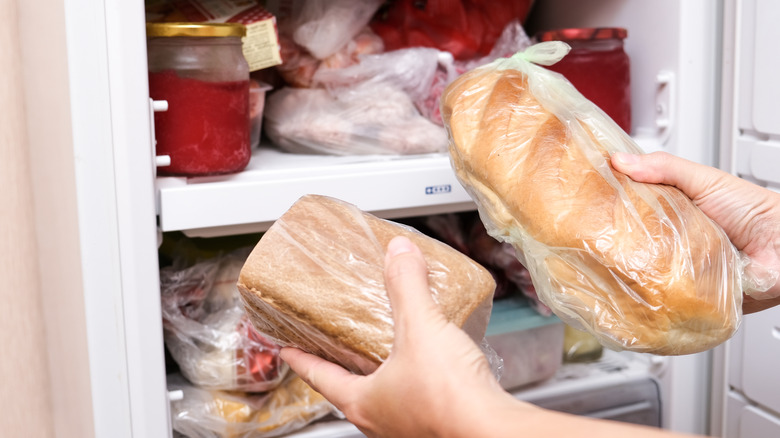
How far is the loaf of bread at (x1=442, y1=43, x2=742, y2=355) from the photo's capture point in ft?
2.21

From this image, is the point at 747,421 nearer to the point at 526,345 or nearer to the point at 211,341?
the point at 526,345

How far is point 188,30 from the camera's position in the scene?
2.77ft

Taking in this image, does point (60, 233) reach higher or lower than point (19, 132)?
lower

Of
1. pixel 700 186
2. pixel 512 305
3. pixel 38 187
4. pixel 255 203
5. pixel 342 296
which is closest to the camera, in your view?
pixel 342 296

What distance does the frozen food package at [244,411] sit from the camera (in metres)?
0.96

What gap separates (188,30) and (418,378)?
50 cm

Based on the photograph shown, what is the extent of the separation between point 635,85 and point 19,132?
36.5 inches

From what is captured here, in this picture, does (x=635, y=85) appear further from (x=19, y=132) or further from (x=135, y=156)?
(x=19, y=132)

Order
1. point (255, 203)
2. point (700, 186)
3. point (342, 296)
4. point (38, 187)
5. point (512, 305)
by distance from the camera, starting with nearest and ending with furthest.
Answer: point (342, 296), point (700, 186), point (255, 203), point (38, 187), point (512, 305)

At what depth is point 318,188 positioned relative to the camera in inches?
35.9

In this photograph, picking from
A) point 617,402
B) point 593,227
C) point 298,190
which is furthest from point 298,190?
point 617,402

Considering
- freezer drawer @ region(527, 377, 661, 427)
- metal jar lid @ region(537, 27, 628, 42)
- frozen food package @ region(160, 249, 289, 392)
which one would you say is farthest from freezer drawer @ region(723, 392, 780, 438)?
frozen food package @ region(160, 249, 289, 392)

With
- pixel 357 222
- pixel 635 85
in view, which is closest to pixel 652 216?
pixel 357 222

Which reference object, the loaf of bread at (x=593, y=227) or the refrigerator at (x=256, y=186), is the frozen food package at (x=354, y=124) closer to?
the refrigerator at (x=256, y=186)
